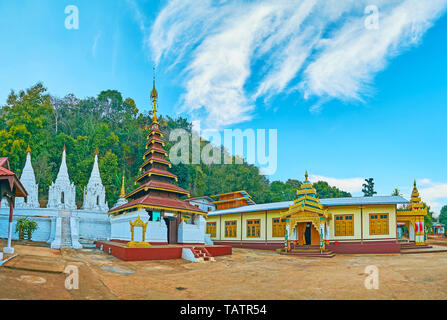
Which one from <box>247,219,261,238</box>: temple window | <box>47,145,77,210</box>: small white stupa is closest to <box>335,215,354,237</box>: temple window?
<box>247,219,261,238</box>: temple window

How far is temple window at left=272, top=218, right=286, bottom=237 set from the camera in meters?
25.3

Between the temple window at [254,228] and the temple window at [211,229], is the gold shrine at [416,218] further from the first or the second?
the temple window at [211,229]

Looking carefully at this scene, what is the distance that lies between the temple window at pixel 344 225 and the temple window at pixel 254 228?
617 cm

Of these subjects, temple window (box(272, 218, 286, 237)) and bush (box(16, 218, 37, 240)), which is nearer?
bush (box(16, 218, 37, 240))

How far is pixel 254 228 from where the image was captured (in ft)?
90.2

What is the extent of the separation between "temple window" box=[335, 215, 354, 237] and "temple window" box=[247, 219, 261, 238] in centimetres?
617

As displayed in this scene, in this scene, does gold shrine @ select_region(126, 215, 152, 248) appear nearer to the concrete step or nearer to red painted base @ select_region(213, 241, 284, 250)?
the concrete step

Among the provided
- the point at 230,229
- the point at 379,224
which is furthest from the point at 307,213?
the point at 230,229

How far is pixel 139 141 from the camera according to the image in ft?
191

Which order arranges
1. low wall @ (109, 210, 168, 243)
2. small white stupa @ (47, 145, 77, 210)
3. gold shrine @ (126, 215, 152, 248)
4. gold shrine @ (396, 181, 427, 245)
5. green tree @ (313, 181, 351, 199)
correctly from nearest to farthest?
gold shrine @ (126, 215, 152, 248) < low wall @ (109, 210, 168, 243) < gold shrine @ (396, 181, 427, 245) < small white stupa @ (47, 145, 77, 210) < green tree @ (313, 181, 351, 199)

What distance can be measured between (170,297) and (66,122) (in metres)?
55.5

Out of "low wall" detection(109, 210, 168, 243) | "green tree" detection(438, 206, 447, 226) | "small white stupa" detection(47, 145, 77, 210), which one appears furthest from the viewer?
"green tree" detection(438, 206, 447, 226)
